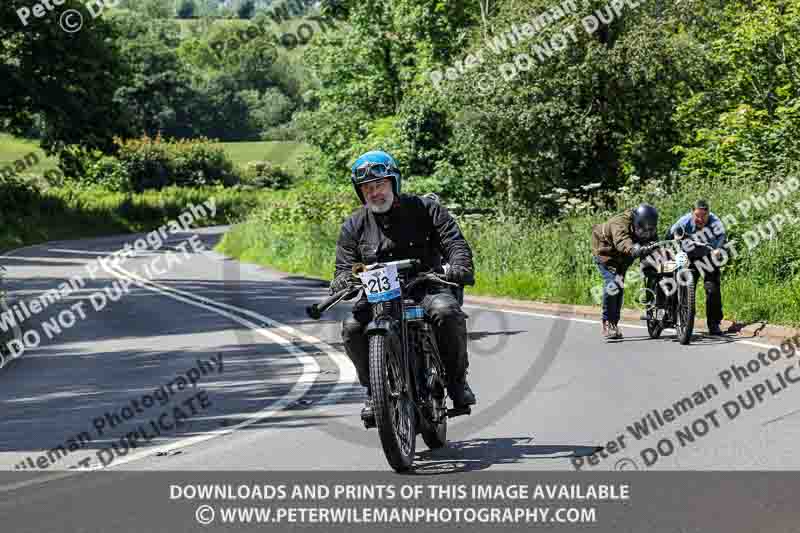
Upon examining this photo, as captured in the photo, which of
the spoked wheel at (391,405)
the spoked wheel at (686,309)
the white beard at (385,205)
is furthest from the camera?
the spoked wheel at (686,309)

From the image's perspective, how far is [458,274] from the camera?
305 inches

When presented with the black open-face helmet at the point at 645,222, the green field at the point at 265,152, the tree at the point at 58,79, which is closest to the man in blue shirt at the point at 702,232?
the black open-face helmet at the point at 645,222

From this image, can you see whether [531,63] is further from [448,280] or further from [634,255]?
[448,280]

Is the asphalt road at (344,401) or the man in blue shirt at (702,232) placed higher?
the man in blue shirt at (702,232)

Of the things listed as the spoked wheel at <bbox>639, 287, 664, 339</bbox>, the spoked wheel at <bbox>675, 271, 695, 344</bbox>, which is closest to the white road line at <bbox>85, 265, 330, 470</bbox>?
the spoked wheel at <bbox>639, 287, 664, 339</bbox>

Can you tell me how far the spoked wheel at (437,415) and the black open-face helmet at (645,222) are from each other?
7429mm

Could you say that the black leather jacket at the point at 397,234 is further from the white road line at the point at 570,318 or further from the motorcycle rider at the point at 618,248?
the white road line at the point at 570,318

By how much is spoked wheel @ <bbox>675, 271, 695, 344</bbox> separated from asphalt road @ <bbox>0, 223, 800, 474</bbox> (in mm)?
258

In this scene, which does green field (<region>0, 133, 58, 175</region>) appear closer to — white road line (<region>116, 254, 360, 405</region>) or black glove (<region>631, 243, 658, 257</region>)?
white road line (<region>116, 254, 360, 405</region>)

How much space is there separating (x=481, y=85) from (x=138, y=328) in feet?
51.8

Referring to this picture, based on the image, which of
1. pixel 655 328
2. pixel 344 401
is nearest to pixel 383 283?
pixel 344 401

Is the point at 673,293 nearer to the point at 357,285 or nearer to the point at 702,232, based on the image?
the point at 702,232

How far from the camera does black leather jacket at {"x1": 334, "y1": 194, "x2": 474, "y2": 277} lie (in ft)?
26.1

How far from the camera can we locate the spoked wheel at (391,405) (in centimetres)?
706
